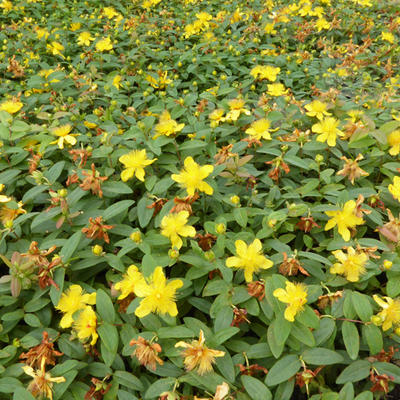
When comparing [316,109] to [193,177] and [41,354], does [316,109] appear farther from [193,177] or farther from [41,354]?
[41,354]

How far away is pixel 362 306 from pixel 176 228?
23.4 inches

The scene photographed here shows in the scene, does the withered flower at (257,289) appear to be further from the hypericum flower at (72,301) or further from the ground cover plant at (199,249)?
the hypericum flower at (72,301)

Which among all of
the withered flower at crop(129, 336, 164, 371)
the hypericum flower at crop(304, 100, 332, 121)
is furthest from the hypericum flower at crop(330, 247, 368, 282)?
the hypericum flower at crop(304, 100, 332, 121)

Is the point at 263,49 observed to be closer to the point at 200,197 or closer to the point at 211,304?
the point at 200,197

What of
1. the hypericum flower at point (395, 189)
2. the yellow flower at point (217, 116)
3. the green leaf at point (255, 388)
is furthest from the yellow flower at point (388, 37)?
the green leaf at point (255, 388)

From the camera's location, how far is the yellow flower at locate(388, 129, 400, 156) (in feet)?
4.93

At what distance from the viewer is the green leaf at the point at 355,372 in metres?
0.98

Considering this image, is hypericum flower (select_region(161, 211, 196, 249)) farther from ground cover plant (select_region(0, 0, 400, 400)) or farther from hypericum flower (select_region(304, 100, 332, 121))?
hypericum flower (select_region(304, 100, 332, 121))

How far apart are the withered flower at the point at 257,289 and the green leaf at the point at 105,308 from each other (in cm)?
41

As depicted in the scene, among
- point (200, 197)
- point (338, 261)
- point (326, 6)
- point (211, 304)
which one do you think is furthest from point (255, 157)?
point (326, 6)

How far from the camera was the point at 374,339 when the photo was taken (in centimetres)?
100

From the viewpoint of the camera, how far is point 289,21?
10.0 feet

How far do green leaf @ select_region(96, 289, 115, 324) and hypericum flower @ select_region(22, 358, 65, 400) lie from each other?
0.19 metres

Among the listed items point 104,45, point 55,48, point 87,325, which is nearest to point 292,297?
point 87,325
